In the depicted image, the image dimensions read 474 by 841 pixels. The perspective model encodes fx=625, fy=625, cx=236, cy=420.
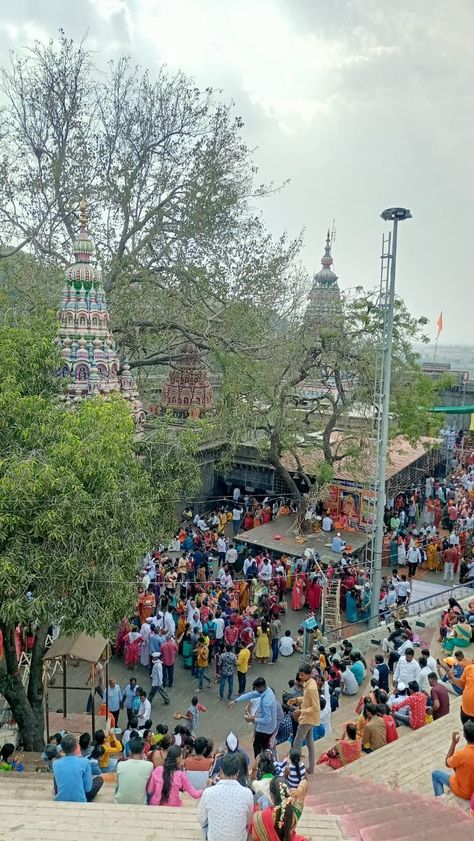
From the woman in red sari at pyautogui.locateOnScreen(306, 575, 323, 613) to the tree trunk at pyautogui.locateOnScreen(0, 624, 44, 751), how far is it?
716 cm

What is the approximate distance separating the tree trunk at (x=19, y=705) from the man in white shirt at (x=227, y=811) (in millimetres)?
5201

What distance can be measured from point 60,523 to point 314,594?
8.58 meters

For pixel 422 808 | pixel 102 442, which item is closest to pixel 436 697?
pixel 422 808

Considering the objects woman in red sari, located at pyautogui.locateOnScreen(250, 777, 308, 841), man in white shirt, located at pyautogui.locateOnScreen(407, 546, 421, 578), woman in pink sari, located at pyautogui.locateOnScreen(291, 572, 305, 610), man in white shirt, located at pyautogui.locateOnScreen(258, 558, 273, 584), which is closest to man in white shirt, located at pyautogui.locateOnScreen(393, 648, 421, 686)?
woman in red sari, located at pyautogui.locateOnScreen(250, 777, 308, 841)

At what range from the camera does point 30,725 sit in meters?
8.96

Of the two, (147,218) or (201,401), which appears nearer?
(147,218)

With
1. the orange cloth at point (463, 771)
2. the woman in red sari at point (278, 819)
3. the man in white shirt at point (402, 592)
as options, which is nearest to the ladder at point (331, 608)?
the man in white shirt at point (402, 592)

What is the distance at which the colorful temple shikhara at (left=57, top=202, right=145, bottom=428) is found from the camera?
1423 cm

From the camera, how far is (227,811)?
398 cm

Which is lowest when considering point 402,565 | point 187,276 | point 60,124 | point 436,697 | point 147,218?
point 402,565

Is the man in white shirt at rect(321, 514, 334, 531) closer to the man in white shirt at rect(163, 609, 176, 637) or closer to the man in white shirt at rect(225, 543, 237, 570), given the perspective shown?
the man in white shirt at rect(225, 543, 237, 570)

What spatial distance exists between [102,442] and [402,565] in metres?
11.5

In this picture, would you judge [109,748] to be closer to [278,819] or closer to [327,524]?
[278,819]

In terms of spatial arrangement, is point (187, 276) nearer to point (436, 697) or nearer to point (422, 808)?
point (436, 697)
